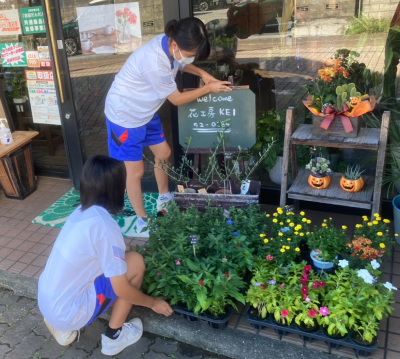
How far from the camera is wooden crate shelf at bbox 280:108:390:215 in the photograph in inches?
122

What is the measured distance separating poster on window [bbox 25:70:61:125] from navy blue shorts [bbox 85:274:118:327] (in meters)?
2.89

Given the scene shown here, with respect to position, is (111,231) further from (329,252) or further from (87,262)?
(329,252)

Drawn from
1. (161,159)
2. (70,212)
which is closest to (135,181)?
(161,159)

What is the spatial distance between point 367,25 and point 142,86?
1.91m

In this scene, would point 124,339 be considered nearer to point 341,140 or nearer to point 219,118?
point 219,118

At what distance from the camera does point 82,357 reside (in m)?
2.82

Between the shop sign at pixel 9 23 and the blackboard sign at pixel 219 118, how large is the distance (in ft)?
8.17

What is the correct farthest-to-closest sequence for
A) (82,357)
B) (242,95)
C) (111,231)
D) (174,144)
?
(174,144)
(242,95)
(82,357)
(111,231)

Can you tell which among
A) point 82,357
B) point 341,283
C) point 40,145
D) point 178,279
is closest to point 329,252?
point 341,283

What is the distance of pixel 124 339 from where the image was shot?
2836 millimetres

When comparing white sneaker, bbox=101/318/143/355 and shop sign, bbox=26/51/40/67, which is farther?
shop sign, bbox=26/51/40/67

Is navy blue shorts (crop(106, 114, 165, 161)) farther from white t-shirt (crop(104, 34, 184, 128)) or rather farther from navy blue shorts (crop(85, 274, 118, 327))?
navy blue shorts (crop(85, 274, 118, 327))

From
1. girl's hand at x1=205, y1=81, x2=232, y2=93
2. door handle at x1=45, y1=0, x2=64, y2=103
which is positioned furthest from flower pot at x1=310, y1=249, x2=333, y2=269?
door handle at x1=45, y1=0, x2=64, y2=103

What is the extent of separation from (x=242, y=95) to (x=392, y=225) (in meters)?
1.74
